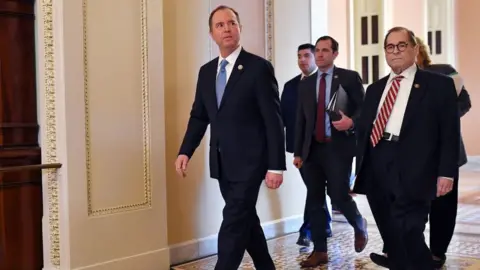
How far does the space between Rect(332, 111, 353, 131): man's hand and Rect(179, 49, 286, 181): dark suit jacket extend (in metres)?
0.82

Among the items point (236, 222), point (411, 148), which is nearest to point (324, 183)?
point (411, 148)

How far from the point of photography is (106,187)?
142 inches

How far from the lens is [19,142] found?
3502 mm

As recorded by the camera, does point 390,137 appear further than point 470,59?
No

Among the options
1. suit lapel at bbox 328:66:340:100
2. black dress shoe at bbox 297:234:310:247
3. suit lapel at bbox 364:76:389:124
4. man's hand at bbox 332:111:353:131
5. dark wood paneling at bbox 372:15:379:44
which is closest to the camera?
suit lapel at bbox 364:76:389:124

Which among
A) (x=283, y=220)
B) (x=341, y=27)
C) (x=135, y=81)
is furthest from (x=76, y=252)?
(x=341, y=27)

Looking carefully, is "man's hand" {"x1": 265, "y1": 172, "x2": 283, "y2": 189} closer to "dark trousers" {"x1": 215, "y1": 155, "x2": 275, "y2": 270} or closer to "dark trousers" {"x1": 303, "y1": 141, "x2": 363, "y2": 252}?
"dark trousers" {"x1": 215, "y1": 155, "x2": 275, "y2": 270}

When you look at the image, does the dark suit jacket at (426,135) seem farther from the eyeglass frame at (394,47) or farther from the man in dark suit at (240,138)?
the man in dark suit at (240,138)

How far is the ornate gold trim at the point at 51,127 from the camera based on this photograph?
3430 mm

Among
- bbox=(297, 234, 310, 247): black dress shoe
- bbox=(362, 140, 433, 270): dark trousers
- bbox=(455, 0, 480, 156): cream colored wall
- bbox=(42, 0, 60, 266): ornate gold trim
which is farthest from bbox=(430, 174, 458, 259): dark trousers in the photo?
bbox=(455, 0, 480, 156): cream colored wall

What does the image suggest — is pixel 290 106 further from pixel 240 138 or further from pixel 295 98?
pixel 240 138

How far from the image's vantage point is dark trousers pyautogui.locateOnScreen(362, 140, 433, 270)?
296 cm

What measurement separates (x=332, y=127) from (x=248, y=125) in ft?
3.26

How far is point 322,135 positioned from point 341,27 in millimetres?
6314
